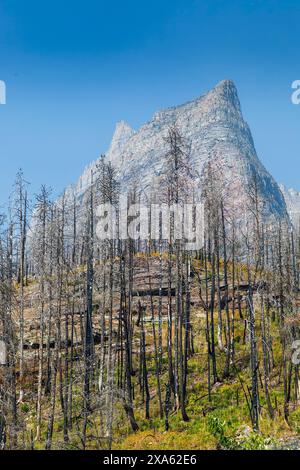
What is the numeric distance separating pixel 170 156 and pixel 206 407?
47.9 feet

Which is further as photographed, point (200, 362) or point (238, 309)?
point (238, 309)

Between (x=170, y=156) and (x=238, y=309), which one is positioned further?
(x=238, y=309)

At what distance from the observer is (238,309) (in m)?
43.7

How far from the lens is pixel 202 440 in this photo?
19.3m

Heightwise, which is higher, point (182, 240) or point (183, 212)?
point (183, 212)

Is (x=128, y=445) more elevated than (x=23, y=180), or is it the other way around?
(x=23, y=180)
